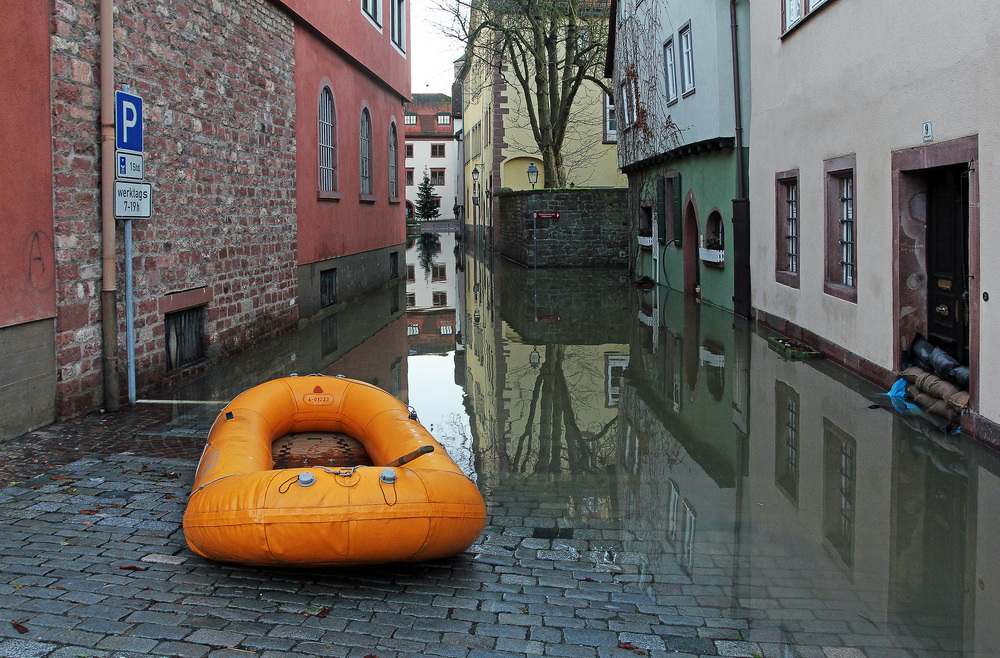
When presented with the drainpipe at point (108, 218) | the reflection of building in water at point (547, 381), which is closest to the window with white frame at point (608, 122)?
the reflection of building in water at point (547, 381)

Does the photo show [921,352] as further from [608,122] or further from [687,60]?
[608,122]

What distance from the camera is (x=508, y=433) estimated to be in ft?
26.4

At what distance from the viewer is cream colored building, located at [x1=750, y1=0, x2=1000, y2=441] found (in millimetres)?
7340

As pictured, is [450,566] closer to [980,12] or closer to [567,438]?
[567,438]

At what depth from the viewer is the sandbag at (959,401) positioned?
751 centimetres

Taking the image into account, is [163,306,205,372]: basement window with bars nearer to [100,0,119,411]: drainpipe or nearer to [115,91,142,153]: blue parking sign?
[100,0,119,411]: drainpipe

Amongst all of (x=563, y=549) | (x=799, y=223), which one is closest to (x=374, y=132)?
(x=799, y=223)

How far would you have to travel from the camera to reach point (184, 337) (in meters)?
10.9

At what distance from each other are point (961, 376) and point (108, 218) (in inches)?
289

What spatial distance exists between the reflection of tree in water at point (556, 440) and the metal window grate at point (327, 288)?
25.6 ft

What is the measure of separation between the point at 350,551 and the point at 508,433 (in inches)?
146

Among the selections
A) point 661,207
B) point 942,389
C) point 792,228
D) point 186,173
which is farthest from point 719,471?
point 661,207

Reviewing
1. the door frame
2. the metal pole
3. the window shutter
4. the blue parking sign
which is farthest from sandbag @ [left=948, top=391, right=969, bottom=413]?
the window shutter

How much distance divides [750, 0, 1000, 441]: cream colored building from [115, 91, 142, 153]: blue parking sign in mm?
6970
